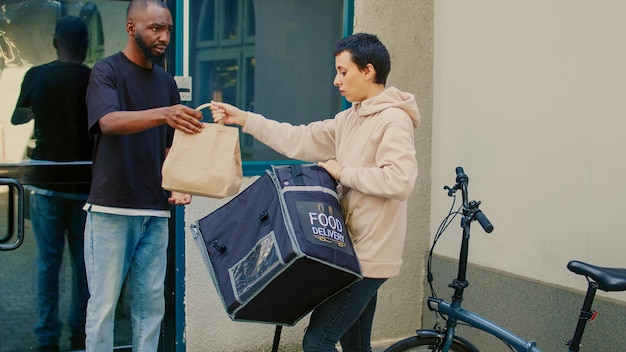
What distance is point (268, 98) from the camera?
495 cm

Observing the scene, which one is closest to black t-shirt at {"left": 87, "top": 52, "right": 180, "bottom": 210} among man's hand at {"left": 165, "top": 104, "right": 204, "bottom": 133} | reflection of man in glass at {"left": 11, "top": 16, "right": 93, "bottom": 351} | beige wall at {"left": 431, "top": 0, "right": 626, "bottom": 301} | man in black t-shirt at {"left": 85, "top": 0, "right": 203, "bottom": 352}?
man in black t-shirt at {"left": 85, "top": 0, "right": 203, "bottom": 352}

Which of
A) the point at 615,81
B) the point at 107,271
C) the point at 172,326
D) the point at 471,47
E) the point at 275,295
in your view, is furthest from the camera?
the point at 471,47

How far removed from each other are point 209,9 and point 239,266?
2.17 metres

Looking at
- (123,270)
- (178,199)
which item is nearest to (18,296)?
(123,270)

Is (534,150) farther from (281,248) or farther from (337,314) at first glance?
(281,248)

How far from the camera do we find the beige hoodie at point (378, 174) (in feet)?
10.0

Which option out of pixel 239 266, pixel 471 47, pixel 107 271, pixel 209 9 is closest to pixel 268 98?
pixel 209 9

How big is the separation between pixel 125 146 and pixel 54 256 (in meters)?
1.16

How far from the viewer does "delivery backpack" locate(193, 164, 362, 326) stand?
2.88 meters

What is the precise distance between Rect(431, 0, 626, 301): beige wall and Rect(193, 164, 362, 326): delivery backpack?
1744mm

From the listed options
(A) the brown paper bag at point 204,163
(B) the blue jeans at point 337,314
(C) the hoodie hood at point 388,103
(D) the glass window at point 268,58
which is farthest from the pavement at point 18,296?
(C) the hoodie hood at point 388,103

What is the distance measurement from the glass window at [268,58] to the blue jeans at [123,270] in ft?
4.04

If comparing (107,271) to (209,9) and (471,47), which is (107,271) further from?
(471,47)

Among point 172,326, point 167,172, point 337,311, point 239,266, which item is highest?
point 167,172
